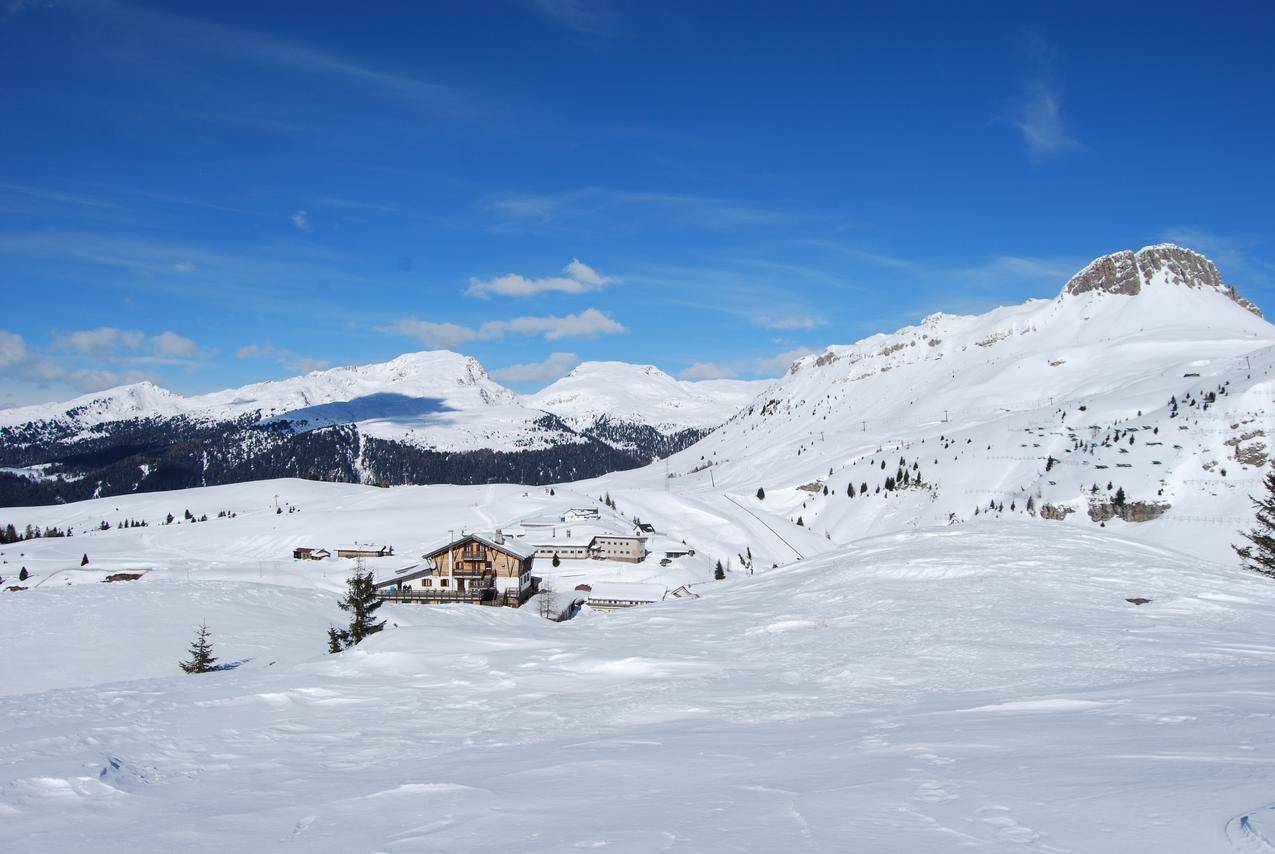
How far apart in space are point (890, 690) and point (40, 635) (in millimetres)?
36069

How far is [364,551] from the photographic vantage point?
319 ft

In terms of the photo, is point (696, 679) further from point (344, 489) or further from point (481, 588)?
point (344, 489)

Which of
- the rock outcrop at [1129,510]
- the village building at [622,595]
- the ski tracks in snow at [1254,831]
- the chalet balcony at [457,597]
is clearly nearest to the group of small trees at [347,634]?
the chalet balcony at [457,597]

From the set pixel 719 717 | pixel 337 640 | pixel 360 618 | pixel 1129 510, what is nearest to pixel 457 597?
pixel 360 618

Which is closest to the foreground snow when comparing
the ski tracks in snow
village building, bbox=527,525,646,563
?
the ski tracks in snow

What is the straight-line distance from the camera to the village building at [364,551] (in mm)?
96000

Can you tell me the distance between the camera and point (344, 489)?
172m

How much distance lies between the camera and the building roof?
233 ft

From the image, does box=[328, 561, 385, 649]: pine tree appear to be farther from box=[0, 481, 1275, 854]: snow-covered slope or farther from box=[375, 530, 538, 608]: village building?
box=[375, 530, 538, 608]: village building

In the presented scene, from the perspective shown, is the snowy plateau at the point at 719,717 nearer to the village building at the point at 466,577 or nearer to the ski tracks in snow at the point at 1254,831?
the ski tracks in snow at the point at 1254,831

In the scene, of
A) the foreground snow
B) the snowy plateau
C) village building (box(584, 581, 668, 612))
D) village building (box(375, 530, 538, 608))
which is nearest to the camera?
the foreground snow

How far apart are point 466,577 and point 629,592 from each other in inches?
626

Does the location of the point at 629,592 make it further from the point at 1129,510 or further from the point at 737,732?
the point at 1129,510

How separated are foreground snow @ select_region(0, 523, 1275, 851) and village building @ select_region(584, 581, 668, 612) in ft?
156
